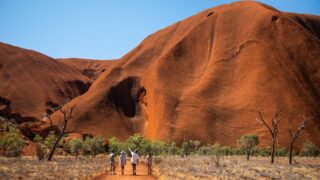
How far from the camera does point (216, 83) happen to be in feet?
338

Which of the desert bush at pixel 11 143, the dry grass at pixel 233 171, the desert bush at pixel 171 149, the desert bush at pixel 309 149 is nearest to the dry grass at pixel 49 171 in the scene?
the dry grass at pixel 233 171

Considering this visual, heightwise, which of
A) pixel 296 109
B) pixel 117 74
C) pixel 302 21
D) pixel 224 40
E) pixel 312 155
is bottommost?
pixel 312 155

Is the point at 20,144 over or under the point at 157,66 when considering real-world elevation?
under

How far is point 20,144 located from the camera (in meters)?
62.8

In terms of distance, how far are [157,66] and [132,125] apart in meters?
18.7

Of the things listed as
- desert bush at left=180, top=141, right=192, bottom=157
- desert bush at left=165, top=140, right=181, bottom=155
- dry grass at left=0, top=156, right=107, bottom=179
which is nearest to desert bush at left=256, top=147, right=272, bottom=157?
desert bush at left=180, top=141, right=192, bottom=157

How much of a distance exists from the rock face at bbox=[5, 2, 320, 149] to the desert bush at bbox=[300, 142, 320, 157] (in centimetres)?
468

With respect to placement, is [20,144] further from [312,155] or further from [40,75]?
[40,75]

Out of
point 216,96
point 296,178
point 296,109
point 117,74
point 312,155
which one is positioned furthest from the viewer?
point 117,74

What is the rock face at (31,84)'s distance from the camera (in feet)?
388

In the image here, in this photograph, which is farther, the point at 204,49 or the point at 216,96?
the point at 204,49

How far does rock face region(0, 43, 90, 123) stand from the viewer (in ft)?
388

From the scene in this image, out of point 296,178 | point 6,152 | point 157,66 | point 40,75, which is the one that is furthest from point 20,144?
point 40,75

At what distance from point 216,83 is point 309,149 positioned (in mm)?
31610
